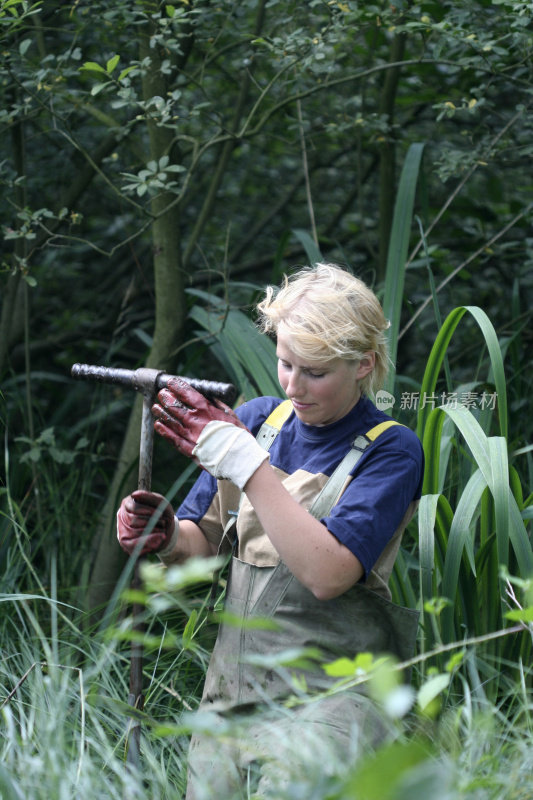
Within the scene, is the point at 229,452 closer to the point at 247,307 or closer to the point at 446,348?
the point at 446,348

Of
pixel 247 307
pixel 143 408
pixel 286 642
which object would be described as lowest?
pixel 286 642

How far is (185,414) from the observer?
1621 millimetres

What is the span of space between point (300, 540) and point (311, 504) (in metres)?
0.14

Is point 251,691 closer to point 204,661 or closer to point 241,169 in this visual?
point 204,661

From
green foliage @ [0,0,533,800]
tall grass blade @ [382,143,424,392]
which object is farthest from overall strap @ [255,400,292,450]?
tall grass blade @ [382,143,424,392]

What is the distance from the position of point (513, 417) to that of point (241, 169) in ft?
6.41

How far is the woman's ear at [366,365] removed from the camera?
1.74m

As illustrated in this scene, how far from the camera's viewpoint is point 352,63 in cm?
349

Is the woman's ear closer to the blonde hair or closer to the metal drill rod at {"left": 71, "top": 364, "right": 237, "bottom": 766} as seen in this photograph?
the blonde hair

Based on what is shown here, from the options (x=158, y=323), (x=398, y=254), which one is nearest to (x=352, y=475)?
(x=398, y=254)

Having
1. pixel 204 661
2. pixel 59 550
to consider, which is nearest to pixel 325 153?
pixel 59 550

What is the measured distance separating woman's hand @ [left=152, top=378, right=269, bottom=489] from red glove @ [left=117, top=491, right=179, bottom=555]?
0.15 metres

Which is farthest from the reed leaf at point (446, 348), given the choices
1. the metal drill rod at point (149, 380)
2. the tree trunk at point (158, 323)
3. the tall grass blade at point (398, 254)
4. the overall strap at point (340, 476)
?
the tree trunk at point (158, 323)

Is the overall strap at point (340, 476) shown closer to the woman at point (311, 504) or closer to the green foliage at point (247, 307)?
the woman at point (311, 504)
